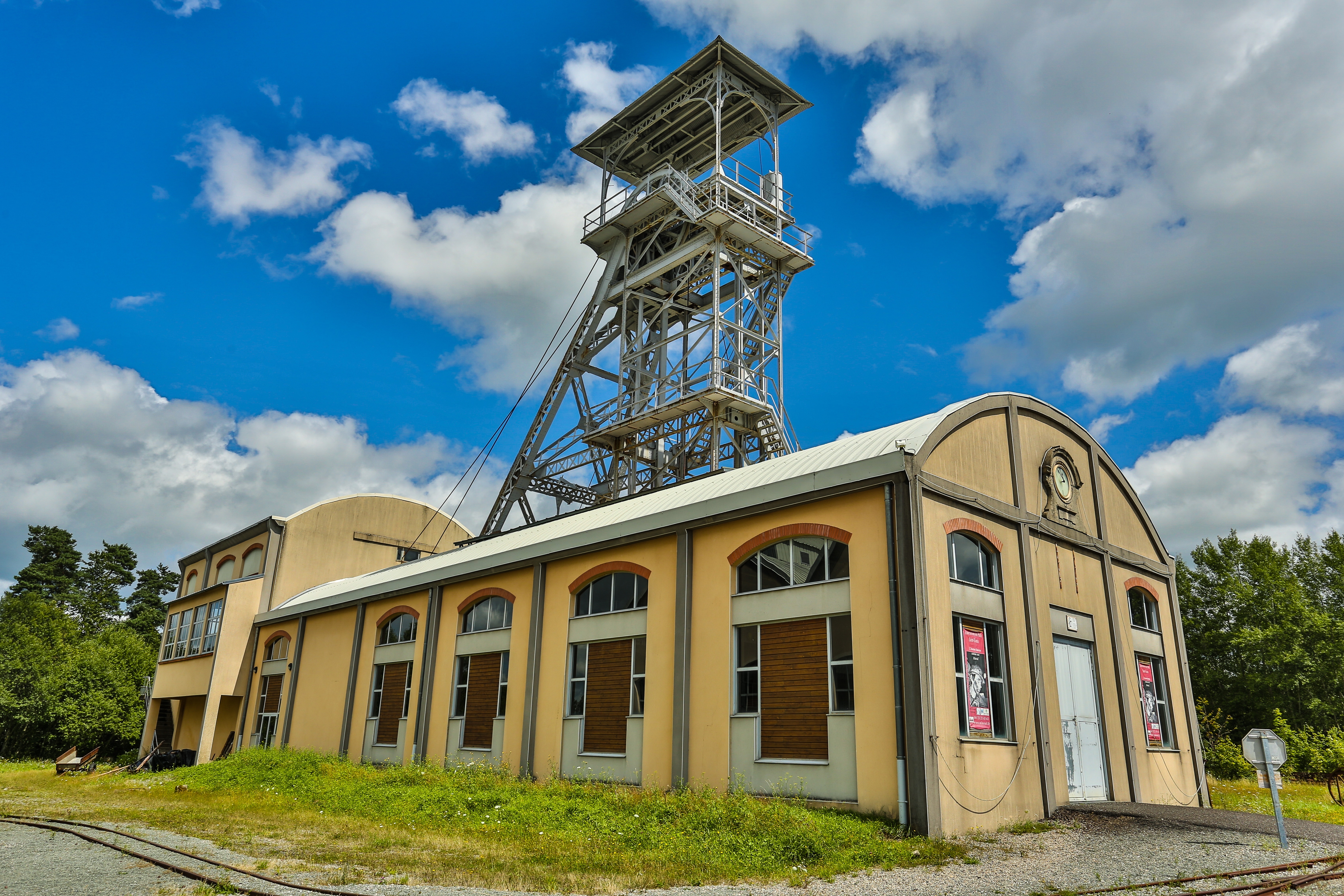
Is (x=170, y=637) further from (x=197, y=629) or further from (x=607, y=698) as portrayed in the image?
(x=607, y=698)

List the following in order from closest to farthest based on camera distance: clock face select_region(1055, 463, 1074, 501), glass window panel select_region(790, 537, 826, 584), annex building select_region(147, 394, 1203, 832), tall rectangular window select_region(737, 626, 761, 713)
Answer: annex building select_region(147, 394, 1203, 832) → glass window panel select_region(790, 537, 826, 584) → tall rectangular window select_region(737, 626, 761, 713) → clock face select_region(1055, 463, 1074, 501)

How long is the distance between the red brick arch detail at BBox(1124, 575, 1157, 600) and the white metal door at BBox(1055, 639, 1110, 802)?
114 inches

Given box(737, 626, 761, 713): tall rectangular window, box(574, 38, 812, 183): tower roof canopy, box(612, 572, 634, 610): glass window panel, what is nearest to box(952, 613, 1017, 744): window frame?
box(737, 626, 761, 713): tall rectangular window

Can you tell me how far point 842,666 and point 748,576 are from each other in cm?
252

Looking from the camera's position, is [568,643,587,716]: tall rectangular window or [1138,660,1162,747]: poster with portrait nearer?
[1138,660,1162,747]: poster with portrait

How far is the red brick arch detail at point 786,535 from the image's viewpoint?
47.7 ft

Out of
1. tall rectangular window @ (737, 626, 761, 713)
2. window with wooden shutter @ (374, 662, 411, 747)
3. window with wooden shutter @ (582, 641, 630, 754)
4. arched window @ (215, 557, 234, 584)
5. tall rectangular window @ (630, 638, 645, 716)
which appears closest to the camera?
tall rectangular window @ (737, 626, 761, 713)

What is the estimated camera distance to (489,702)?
20.9m

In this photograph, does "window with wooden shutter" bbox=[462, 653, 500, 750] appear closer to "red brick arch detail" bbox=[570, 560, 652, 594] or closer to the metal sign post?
"red brick arch detail" bbox=[570, 560, 652, 594]

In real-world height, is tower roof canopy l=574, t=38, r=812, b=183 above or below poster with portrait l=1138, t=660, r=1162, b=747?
above

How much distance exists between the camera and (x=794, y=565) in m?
15.1

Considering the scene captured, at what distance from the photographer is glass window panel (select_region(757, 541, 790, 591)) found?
15.2 metres

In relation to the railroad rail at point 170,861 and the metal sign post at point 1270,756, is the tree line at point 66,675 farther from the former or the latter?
the metal sign post at point 1270,756

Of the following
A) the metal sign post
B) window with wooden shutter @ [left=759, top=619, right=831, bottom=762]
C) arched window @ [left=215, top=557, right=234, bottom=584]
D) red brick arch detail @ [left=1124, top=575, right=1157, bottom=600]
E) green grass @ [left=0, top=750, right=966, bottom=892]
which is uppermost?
arched window @ [left=215, top=557, right=234, bottom=584]
